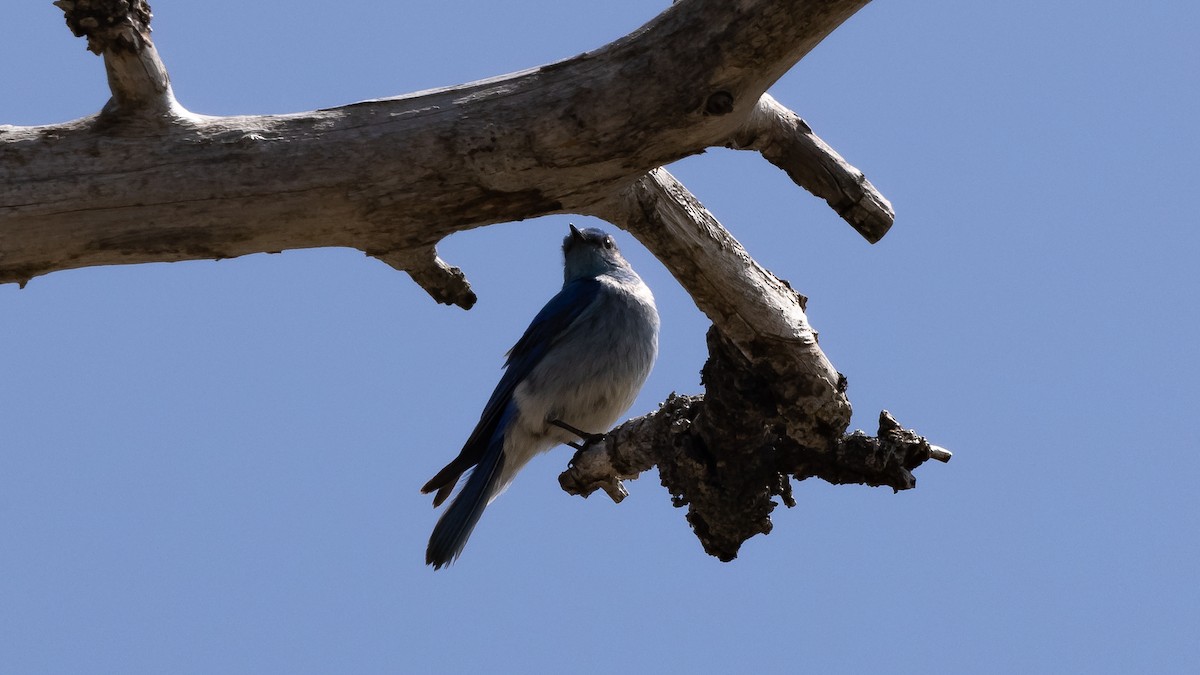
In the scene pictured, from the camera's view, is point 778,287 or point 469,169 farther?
point 778,287

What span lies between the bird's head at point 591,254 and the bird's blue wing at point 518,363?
372 mm

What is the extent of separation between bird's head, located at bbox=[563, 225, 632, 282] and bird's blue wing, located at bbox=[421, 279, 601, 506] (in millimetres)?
372

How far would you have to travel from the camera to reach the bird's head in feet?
24.6

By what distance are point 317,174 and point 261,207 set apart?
221 mm

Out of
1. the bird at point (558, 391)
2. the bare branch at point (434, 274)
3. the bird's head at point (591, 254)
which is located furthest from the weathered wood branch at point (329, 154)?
the bird's head at point (591, 254)

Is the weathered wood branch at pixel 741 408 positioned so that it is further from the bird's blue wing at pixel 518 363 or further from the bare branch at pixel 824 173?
the bird's blue wing at pixel 518 363

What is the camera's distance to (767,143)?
436 cm

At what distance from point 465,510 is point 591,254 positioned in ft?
7.35

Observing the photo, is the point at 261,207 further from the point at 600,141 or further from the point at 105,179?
the point at 600,141

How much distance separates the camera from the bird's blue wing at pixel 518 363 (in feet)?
20.4

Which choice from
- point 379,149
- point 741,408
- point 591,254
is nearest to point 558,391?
point 591,254

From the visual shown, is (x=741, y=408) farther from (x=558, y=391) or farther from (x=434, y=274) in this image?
(x=558, y=391)

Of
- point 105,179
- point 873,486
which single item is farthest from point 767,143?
point 105,179

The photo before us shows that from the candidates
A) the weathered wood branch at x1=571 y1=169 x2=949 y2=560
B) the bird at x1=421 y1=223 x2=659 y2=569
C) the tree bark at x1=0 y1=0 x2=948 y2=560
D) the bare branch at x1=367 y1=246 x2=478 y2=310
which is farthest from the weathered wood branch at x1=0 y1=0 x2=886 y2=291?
the bird at x1=421 y1=223 x2=659 y2=569
